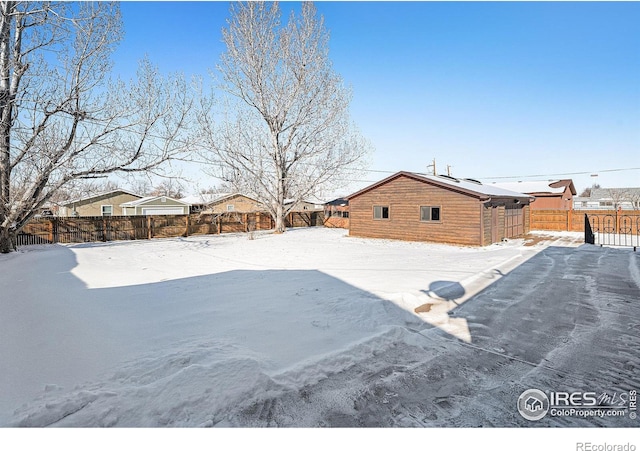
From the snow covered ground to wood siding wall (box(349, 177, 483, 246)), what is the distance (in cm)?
625

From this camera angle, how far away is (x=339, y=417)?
8.63 feet

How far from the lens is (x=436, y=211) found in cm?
1533


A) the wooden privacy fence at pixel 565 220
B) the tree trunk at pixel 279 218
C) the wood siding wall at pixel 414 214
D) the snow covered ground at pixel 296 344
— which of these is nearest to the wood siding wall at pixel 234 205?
the tree trunk at pixel 279 218

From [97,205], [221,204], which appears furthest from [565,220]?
[97,205]

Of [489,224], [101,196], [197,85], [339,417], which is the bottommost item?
[339,417]

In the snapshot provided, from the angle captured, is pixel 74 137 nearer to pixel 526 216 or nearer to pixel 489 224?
pixel 489 224

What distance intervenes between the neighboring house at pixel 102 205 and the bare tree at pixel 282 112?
1505 centimetres

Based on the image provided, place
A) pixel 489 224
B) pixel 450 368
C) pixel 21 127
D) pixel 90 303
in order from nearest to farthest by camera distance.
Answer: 1. pixel 450 368
2. pixel 90 303
3. pixel 21 127
4. pixel 489 224

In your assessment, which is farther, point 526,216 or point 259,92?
point 259,92

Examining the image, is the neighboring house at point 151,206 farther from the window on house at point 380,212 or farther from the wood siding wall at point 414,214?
the window on house at point 380,212

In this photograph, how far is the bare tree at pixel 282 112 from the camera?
Result: 19984 mm

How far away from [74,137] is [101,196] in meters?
20.1
